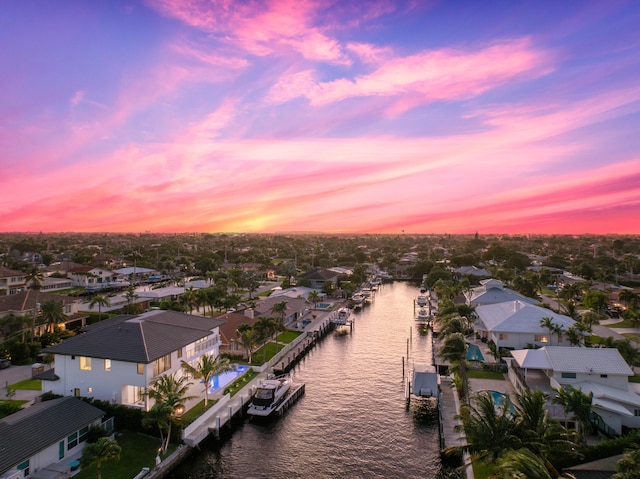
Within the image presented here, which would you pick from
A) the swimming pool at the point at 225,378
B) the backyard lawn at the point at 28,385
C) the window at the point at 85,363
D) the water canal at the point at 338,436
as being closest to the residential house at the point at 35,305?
the backyard lawn at the point at 28,385

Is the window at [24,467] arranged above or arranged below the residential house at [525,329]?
below

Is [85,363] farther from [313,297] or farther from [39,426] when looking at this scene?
[313,297]

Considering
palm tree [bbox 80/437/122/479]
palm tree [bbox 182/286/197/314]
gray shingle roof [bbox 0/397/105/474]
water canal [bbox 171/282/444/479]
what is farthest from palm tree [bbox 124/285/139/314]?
palm tree [bbox 80/437/122/479]

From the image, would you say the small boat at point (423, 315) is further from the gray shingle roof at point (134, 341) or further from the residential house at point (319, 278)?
the gray shingle roof at point (134, 341)

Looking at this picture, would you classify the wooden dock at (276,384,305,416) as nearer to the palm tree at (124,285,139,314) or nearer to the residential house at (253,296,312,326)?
the residential house at (253,296,312,326)

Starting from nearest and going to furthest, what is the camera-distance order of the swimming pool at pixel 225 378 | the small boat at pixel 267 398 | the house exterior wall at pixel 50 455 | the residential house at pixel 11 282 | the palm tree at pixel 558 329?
the house exterior wall at pixel 50 455 < the small boat at pixel 267 398 < the swimming pool at pixel 225 378 < the palm tree at pixel 558 329 < the residential house at pixel 11 282

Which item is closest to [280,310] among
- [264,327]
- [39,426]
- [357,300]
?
[264,327]

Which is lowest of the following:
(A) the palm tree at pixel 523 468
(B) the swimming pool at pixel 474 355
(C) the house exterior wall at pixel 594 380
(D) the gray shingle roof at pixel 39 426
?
(B) the swimming pool at pixel 474 355
